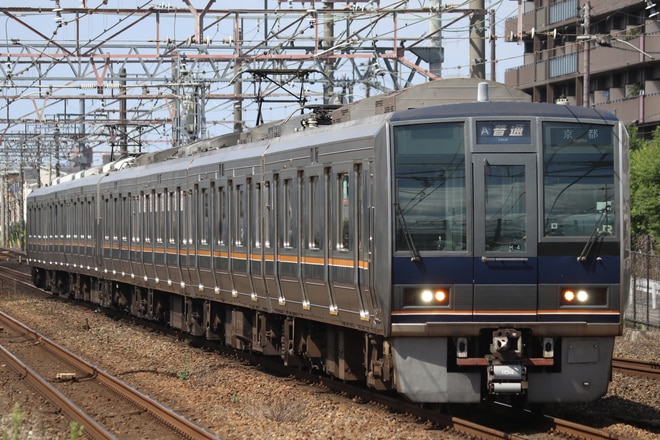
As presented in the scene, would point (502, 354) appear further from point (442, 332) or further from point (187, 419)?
point (187, 419)

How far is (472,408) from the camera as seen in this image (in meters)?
12.3

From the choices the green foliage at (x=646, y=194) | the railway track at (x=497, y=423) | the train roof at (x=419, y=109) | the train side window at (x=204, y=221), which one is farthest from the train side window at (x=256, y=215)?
the green foliage at (x=646, y=194)

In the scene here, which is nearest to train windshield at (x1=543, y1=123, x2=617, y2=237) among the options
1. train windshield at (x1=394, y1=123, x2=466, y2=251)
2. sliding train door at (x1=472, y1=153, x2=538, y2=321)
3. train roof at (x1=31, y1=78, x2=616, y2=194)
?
sliding train door at (x1=472, y1=153, x2=538, y2=321)

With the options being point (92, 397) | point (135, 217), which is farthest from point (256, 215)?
point (135, 217)

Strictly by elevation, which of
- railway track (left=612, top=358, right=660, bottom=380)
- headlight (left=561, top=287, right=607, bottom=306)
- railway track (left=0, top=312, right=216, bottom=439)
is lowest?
railway track (left=0, top=312, right=216, bottom=439)

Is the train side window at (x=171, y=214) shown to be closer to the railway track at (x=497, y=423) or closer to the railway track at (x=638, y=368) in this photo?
the railway track at (x=497, y=423)

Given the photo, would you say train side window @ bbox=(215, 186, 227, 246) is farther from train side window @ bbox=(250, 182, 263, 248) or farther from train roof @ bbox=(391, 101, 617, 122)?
train roof @ bbox=(391, 101, 617, 122)

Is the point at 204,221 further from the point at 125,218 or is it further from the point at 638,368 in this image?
the point at 638,368

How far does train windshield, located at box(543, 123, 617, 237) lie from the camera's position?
11.1 m

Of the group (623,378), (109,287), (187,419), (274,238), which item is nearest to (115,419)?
(187,419)

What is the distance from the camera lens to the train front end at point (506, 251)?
36.2 feet

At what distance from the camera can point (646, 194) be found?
123 feet

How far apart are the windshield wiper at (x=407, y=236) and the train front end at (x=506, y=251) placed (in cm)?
1

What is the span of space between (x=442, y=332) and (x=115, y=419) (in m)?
3.95
